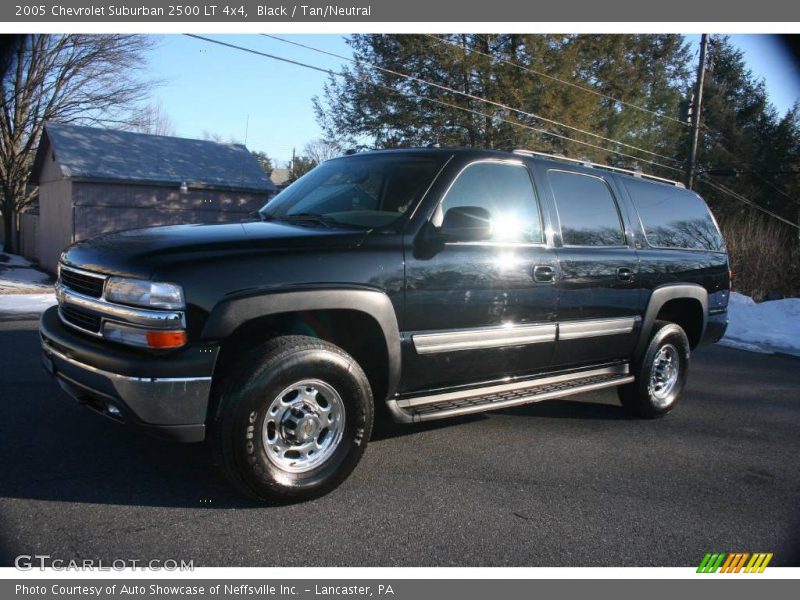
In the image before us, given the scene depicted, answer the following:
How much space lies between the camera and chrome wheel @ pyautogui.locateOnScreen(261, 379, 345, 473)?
11.6 ft

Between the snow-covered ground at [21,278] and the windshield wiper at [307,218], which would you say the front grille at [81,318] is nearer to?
Answer: the windshield wiper at [307,218]

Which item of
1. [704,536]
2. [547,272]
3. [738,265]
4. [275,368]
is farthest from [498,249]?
[738,265]

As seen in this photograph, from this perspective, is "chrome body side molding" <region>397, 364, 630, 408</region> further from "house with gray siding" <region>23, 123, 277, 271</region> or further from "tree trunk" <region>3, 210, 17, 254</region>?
"tree trunk" <region>3, 210, 17, 254</region>

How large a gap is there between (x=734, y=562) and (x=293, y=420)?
7.75 feet

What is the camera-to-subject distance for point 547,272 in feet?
15.1

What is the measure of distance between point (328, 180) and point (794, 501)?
3.72m

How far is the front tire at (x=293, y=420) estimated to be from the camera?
335cm

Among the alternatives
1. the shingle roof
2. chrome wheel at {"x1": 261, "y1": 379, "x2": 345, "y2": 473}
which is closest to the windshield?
chrome wheel at {"x1": 261, "y1": 379, "x2": 345, "y2": 473}

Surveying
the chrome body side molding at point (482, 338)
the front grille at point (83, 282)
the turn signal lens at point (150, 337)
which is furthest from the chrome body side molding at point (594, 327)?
the front grille at point (83, 282)

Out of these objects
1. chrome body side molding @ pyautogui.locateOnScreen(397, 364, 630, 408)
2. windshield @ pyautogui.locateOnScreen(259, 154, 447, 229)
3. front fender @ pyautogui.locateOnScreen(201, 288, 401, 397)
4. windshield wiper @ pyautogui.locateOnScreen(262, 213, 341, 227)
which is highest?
windshield @ pyautogui.locateOnScreen(259, 154, 447, 229)

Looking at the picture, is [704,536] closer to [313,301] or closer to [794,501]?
[794,501]

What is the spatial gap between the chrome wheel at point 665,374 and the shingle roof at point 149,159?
16833 mm

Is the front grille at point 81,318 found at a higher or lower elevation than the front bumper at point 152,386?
higher

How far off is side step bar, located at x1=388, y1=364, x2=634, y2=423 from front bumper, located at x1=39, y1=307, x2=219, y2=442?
1187 mm
